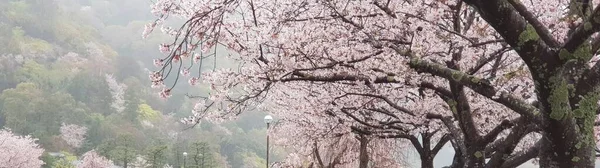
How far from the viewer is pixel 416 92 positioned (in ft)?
24.2

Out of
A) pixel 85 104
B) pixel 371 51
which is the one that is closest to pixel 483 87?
pixel 371 51

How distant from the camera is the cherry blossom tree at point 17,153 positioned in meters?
29.2

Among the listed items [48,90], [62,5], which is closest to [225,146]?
[48,90]

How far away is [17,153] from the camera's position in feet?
99.0

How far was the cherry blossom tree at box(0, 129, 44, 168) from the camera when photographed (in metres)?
29.2

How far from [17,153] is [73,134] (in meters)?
13.2

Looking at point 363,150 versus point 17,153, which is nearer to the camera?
point 363,150

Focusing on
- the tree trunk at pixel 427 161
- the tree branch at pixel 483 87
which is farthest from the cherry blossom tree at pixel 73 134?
the tree branch at pixel 483 87

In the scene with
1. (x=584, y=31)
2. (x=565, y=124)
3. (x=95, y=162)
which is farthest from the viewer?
(x=95, y=162)

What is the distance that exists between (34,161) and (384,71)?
104ft

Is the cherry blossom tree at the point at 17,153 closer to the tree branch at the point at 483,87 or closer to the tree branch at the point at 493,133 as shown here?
the tree branch at the point at 493,133

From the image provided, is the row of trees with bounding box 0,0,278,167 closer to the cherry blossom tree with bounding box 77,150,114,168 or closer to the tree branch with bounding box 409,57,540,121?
the cherry blossom tree with bounding box 77,150,114,168

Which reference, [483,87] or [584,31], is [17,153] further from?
[584,31]

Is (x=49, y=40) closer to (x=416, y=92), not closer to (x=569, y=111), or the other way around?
(x=416, y=92)
